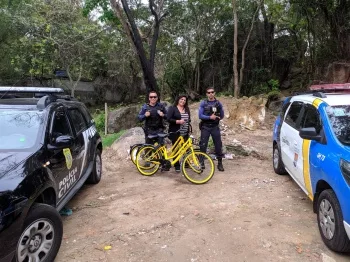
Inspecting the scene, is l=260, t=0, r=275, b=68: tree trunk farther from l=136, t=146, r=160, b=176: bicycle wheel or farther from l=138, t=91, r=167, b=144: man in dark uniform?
l=136, t=146, r=160, b=176: bicycle wheel

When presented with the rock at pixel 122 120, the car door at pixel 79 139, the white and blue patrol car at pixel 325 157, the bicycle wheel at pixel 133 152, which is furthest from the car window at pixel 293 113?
the rock at pixel 122 120

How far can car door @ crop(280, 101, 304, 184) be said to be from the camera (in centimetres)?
457

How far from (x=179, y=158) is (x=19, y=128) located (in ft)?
9.86

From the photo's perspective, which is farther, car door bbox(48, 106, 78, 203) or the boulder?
the boulder

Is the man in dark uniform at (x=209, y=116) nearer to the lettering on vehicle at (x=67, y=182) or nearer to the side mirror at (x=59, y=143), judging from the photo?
the lettering on vehicle at (x=67, y=182)

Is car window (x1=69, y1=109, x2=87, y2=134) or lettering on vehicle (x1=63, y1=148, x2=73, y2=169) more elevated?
car window (x1=69, y1=109, x2=87, y2=134)

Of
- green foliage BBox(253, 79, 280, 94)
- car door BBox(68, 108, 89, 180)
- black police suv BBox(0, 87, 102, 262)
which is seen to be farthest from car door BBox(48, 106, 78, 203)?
green foliage BBox(253, 79, 280, 94)

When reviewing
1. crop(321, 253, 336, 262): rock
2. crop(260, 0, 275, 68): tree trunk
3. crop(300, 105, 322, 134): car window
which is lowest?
crop(321, 253, 336, 262): rock

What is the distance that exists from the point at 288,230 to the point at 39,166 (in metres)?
2.92

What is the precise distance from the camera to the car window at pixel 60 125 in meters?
3.98

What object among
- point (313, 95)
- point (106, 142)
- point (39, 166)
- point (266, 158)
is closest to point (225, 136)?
point (266, 158)

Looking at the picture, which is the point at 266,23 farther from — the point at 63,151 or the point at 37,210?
the point at 37,210

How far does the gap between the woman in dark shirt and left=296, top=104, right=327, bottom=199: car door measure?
2.24m

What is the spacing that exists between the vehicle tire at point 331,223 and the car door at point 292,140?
3.02 feet
